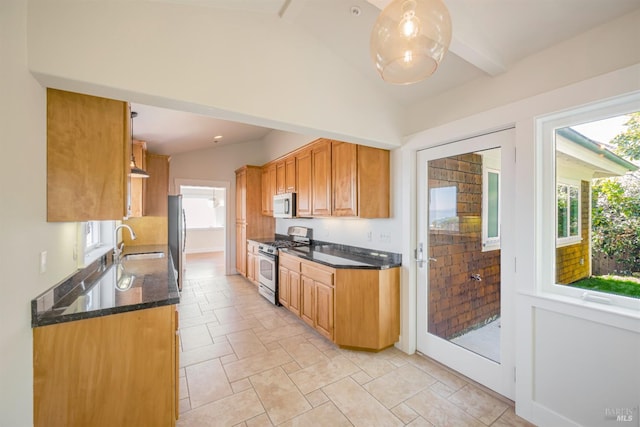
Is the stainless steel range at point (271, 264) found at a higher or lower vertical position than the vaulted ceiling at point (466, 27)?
lower

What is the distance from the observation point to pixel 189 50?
161 centimetres

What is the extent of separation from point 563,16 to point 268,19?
1.88 m

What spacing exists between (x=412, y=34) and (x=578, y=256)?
1.87 metres

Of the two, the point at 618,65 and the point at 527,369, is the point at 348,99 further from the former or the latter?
the point at 527,369

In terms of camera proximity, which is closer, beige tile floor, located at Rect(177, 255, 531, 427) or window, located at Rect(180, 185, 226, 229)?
beige tile floor, located at Rect(177, 255, 531, 427)

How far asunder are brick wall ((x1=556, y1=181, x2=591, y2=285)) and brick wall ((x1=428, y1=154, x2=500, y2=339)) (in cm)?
39

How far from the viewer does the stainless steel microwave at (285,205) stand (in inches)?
166

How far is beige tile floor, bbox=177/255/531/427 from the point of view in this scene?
189cm

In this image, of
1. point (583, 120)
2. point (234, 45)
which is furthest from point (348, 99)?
point (583, 120)

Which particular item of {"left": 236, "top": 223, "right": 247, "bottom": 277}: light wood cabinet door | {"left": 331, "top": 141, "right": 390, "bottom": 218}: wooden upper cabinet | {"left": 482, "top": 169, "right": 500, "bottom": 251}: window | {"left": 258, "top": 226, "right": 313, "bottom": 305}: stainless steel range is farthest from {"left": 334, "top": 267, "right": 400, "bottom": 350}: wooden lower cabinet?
{"left": 236, "top": 223, "right": 247, "bottom": 277}: light wood cabinet door

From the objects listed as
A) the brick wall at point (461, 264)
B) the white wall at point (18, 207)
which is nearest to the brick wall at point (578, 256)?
the brick wall at point (461, 264)

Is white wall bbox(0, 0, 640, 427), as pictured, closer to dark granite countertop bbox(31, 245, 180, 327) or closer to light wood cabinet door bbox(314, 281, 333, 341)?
dark granite countertop bbox(31, 245, 180, 327)

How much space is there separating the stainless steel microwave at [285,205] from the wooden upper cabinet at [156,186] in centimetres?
187

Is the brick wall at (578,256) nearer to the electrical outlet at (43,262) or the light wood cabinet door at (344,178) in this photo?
the light wood cabinet door at (344,178)
